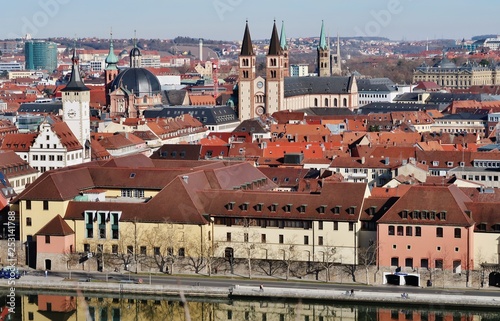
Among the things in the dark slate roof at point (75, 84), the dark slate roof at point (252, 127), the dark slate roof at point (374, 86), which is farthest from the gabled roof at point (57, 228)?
the dark slate roof at point (374, 86)

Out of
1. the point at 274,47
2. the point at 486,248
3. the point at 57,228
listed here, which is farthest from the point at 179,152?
the point at 274,47

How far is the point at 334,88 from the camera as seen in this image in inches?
5138

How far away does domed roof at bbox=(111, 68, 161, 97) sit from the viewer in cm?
11569

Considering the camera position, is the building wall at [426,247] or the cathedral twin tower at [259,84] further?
the cathedral twin tower at [259,84]

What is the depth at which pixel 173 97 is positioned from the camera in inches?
5172

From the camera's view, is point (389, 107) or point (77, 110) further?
point (389, 107)

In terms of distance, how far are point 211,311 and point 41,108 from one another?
73.2 meters

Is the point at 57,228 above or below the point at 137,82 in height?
below

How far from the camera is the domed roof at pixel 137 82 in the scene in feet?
380

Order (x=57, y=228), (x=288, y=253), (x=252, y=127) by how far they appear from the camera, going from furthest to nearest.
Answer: (x=252, y=127), (x=57, y=228), (x=288, y=253)

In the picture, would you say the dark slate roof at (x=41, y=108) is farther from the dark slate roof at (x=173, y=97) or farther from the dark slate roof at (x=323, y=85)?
the dark slate roof at (x=323, y=85)

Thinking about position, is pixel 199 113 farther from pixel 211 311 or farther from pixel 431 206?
pixel 211 311

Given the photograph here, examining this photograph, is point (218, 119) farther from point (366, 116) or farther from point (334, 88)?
point (334, 88)

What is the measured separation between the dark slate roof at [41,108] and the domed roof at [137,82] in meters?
5.87
